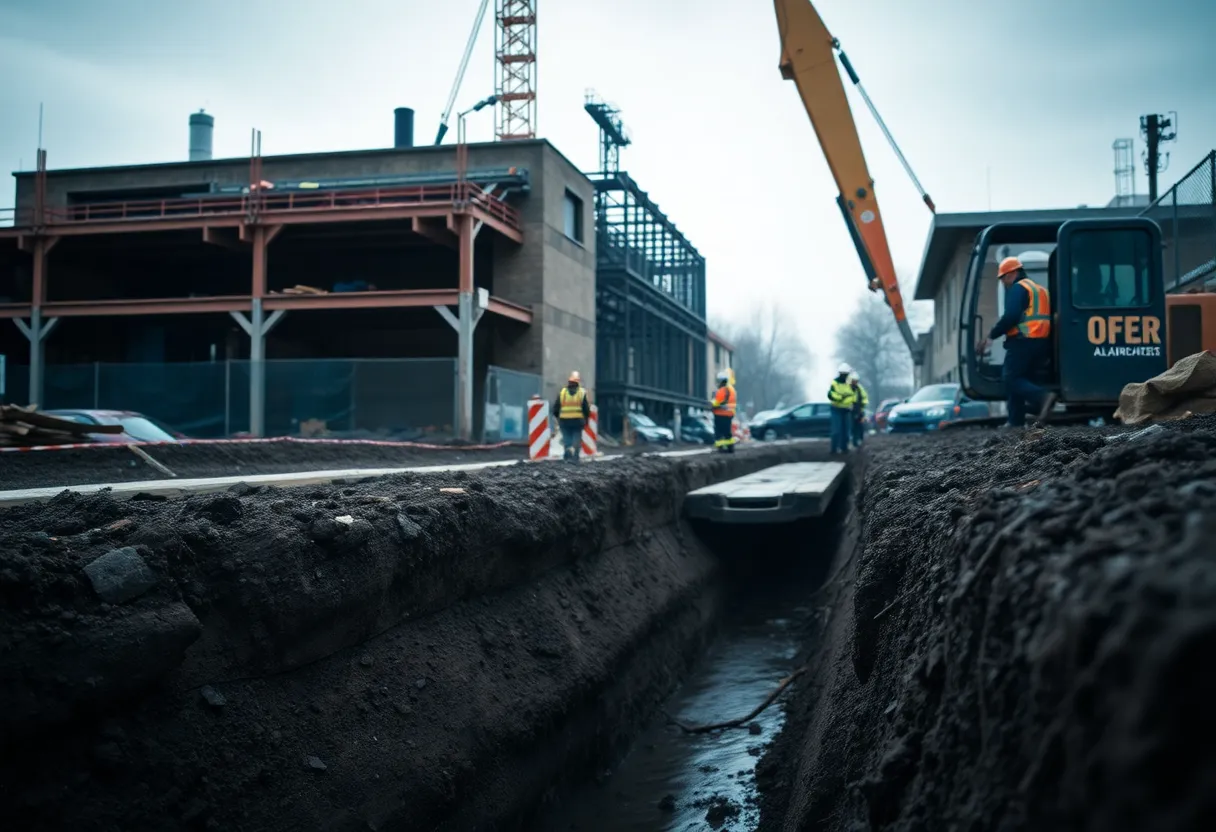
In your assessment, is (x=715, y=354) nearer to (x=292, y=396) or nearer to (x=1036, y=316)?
(x=292, y=396)

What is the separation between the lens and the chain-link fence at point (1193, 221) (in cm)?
1218

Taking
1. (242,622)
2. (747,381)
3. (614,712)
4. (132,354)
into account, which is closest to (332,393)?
(132,354)

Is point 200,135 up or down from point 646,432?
up

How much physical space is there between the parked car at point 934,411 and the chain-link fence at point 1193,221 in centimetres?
530

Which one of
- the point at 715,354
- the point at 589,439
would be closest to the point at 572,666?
the point at 589,439

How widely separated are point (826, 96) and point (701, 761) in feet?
38.6

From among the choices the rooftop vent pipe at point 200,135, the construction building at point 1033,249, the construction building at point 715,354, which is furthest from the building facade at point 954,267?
the rooftop vent pipe at point 200,135

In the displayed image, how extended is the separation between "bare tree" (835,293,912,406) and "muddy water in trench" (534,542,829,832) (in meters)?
77.9

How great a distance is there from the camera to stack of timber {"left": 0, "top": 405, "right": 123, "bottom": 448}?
37.5ft

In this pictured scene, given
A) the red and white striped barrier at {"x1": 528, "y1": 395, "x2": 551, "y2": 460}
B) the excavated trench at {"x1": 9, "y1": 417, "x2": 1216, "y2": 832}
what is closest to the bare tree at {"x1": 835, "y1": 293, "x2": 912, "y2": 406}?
the red and white striped barrier at {"x1": 528, "y1": 395, "x2": 551, "y2": 460}

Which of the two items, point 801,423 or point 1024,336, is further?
point 801,423

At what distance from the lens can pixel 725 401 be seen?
16312 mm

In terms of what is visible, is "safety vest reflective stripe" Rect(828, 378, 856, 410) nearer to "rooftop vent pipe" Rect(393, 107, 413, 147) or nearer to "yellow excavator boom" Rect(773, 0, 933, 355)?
"yellow excavator boom" Rect(773, 0, 933, 355)

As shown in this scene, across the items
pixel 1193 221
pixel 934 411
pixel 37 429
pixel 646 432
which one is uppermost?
pixel 1193 221
